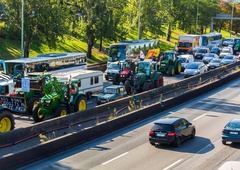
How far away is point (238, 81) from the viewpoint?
49.1m

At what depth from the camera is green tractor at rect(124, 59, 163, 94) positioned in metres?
38.4

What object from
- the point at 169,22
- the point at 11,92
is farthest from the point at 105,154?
the point at 169,22

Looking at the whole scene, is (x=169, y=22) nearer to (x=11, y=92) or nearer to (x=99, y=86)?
(x=99, y=86)

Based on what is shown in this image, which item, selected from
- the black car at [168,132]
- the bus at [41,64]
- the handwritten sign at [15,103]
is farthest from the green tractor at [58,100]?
the bus at [41,64]

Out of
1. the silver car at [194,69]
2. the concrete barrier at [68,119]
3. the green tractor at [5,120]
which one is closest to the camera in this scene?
the concrete barrier at [68,119]

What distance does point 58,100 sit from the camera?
28.2 meters

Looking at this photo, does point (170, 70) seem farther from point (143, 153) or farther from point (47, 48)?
point (143, 153)

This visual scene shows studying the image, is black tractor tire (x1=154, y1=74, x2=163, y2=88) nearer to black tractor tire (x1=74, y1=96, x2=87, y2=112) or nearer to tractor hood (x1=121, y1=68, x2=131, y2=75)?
tractor hood (x1=121, y1=68, x2=131, y2=75)

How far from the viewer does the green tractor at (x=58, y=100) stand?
2761 cm

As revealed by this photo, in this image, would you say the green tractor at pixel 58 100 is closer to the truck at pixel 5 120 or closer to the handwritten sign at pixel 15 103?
the handwritten sign at pixel 15 103

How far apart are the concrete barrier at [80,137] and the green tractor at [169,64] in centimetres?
1401

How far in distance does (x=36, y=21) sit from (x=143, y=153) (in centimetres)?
3256

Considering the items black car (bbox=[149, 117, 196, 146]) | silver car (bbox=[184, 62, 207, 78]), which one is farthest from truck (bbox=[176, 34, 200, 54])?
black car (bbox=[149, 117, 196, 146])

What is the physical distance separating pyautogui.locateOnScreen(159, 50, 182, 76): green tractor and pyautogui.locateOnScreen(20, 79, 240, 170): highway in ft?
71.6
